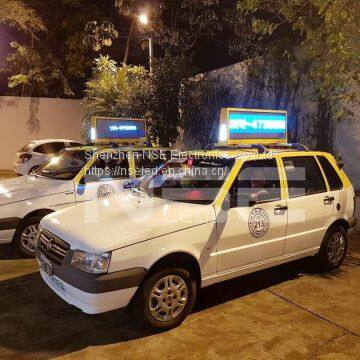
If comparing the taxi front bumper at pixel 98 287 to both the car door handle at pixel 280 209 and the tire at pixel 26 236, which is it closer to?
the car door handle at pixel 280 209

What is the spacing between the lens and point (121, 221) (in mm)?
4066

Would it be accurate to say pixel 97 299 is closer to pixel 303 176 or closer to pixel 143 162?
pixel 303 176

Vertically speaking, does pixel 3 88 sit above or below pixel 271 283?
above

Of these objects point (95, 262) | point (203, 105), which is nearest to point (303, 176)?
point (95, 262)

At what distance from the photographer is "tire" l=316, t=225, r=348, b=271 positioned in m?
5.43

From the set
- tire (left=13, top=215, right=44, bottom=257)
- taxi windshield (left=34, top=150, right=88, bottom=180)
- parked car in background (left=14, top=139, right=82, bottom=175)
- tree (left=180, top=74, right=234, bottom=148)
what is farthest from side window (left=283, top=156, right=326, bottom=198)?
parked car in background (left=14, top=139, right=82, bottom=175)

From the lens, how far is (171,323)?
400 centimetres

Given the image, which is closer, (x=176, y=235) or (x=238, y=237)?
(x=176, y=235)

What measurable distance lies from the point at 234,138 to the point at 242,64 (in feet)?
22.4

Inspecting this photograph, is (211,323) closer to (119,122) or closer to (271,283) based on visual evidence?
(271,283)

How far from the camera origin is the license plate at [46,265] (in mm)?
4075

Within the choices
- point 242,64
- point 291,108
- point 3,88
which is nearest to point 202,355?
point 291,108

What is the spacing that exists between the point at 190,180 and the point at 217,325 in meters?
1.63

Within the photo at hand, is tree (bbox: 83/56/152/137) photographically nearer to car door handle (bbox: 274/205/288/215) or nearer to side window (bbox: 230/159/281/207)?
side window (bbox: 230/159/281/207)
